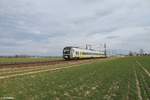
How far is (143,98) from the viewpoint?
1195 cm

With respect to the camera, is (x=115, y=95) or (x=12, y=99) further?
(x=115, y=95)

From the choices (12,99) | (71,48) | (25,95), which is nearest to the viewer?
(12,99)

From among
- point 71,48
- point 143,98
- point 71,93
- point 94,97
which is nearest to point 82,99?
point 94,97

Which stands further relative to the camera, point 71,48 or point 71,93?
point 71,48

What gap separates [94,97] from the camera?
12.2 metres

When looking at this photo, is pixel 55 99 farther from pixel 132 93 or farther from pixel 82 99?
pixel 132 93

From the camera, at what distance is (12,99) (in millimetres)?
11516

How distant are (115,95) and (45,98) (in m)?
3.61

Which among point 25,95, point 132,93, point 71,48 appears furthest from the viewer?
point 71,48

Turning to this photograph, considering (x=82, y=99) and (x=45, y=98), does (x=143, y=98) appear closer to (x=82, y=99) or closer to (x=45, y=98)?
(x=82, y=99)

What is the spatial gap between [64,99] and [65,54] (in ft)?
178

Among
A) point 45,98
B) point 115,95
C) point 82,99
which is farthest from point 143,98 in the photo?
point 45,98

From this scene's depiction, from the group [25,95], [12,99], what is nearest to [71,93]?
[25,95]

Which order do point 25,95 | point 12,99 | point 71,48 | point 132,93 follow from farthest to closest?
point 71,48 → point 132,93 → point 25,95 → point 12,99
